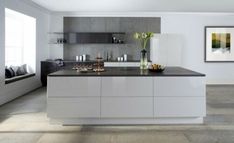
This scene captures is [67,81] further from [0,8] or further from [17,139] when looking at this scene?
[0,8]

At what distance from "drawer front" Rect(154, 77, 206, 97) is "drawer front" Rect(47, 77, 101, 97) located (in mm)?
957

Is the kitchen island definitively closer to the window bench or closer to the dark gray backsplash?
the window bench

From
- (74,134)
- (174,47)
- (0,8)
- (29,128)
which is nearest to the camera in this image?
(74,134)

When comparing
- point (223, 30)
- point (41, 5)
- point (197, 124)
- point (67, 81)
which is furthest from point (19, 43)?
point (223, 30)

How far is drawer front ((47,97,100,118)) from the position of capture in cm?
433

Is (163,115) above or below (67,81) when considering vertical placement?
below

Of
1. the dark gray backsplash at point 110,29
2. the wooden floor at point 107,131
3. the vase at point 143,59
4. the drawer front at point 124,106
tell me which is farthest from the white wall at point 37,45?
the vase at point 143,59

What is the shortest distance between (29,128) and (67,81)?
920mm

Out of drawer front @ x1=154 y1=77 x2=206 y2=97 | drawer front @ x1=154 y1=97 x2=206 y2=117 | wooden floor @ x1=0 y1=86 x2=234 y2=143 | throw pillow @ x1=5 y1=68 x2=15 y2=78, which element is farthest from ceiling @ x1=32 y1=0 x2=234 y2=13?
drawer front @ x1=154 y1=97 x2=206 y2=117

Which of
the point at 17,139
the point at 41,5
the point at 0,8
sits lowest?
the point at 17,139

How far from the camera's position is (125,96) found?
4367 mm

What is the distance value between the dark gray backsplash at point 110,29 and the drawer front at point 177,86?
5076 mm

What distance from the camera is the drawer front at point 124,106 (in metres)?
4.37

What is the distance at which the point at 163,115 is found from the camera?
14.4 ft
